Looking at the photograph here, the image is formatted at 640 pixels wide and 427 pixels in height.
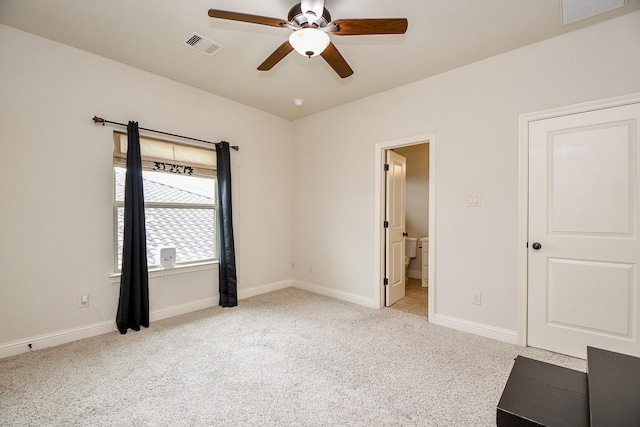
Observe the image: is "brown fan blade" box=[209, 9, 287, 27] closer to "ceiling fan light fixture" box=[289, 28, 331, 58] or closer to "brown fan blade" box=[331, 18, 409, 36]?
"ceiling fan light fixture" box=[289, 28, 331, 58]

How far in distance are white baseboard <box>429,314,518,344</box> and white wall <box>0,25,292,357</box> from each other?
9.56ft

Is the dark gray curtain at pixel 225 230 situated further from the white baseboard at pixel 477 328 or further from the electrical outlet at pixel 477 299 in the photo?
the electrical outlet at pixel 477 299

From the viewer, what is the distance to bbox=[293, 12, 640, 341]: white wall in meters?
2.33

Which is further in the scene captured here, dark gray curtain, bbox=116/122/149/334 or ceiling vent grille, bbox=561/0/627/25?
dark gray curtain, bbox=116/122/149/334

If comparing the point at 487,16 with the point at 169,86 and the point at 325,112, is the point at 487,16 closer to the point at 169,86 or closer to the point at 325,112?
the point at 325,112

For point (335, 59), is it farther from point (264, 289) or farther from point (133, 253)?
point (264, 289)

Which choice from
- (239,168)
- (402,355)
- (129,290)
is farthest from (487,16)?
(129,290)

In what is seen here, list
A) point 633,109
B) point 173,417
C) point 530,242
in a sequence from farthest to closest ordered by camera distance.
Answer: point 530,242, point 633,109, point 173,417

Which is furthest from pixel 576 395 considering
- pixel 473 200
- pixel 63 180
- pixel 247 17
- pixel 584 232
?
pixel 63 180

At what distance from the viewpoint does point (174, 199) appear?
11.1ft

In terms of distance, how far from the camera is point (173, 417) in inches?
66.1

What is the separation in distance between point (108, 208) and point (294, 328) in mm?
2281

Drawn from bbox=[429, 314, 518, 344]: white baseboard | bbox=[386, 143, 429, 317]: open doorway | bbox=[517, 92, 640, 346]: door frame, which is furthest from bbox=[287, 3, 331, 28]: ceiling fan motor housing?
bbox=[386, 143, 429, 317]: open doorway

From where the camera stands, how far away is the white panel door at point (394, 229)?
371 centimetres
